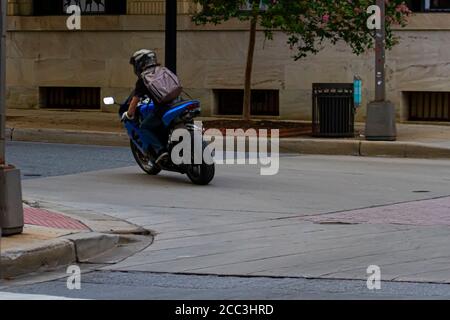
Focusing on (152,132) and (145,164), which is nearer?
(152,132)

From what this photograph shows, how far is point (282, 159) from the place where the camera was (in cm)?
1795

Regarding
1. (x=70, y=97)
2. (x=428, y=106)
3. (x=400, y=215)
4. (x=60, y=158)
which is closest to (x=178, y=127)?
(x=400, y=215)

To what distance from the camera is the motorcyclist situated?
14.7 meters

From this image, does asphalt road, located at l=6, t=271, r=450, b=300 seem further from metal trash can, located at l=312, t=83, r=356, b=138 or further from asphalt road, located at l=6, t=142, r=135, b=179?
metal trash can, located at l=312, t=83, r=356, b=138

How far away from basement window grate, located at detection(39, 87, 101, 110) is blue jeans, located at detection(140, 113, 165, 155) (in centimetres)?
1081

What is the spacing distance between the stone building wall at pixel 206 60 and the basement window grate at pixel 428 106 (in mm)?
381

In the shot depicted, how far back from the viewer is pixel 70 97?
2609 cm

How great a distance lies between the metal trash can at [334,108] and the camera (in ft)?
64.2

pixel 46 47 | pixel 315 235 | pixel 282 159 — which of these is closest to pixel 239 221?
pixel 315 235

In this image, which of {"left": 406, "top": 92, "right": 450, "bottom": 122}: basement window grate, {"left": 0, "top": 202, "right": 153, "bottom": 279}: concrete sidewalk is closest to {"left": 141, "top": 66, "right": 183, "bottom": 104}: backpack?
{"left": 0, "top": 202, "right": 153, "bottom": 279}: concrete sidewalk

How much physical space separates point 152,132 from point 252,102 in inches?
390

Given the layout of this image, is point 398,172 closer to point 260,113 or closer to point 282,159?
point 282,159

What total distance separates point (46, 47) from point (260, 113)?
5.16m

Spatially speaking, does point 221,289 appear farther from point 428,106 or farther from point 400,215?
point 428,106
